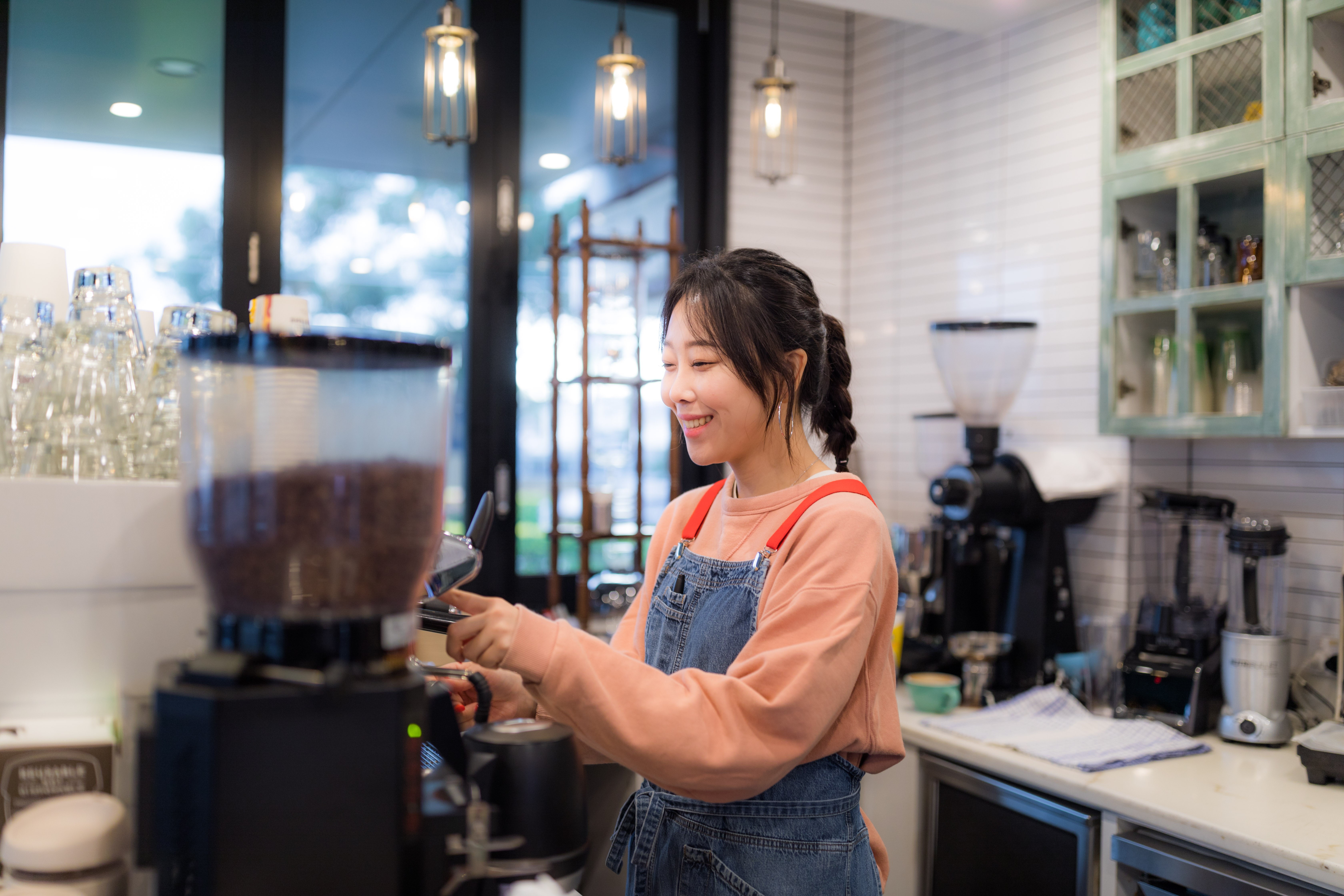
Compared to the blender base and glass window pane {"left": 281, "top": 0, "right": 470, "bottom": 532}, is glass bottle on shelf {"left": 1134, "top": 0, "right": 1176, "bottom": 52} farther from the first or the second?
glass window pane {"left": 281, "top": 0, "right": 470, "bottom": 532}

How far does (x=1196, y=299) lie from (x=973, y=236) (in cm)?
95

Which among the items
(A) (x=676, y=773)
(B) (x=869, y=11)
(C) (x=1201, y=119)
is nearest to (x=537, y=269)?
(B) (x=869, y=11)

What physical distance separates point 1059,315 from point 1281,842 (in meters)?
1.64

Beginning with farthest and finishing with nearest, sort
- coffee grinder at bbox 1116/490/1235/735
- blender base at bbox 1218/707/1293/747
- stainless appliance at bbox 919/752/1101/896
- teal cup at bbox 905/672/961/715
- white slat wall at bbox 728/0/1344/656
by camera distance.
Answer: white slat wall at bbox 728/0/1344/656 → teal cup at bbox 905/672/961/715 → coffee grinder at bbox 1116/490/1235/735 → blender base at bbox 1218/707/1293/747 → stainless appliance at bbox 919/752/1101/896

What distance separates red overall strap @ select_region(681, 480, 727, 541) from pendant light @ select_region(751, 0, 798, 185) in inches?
64.2

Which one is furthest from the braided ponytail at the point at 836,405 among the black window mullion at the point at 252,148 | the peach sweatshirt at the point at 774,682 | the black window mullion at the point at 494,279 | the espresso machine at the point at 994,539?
the black window mullion at the point at 252,148

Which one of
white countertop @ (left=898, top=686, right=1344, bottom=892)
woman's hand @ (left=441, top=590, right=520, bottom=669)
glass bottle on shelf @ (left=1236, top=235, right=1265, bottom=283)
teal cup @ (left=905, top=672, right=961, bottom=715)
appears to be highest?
glass bottle on shelf @ (left=1236, top=235, right=1265, bottom=283)

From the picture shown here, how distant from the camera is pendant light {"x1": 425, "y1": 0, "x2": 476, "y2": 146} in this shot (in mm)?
2498

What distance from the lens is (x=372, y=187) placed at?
326 centimetres

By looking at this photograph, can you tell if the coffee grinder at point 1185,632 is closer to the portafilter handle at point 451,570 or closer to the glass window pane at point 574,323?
the glass window pane at point 574,323

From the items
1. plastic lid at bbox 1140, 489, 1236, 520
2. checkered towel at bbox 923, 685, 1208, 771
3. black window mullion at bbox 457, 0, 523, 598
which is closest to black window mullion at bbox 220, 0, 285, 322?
black window mullion at bbox 457, 0, 523, 598

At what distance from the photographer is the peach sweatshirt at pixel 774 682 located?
1.04 meters

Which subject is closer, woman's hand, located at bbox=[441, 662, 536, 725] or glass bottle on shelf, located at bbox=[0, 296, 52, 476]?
glass bottle on shelf, located at bbox=[0, 296, 52, 476]

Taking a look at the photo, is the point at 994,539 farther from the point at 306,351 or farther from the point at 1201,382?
the point at 306,351
